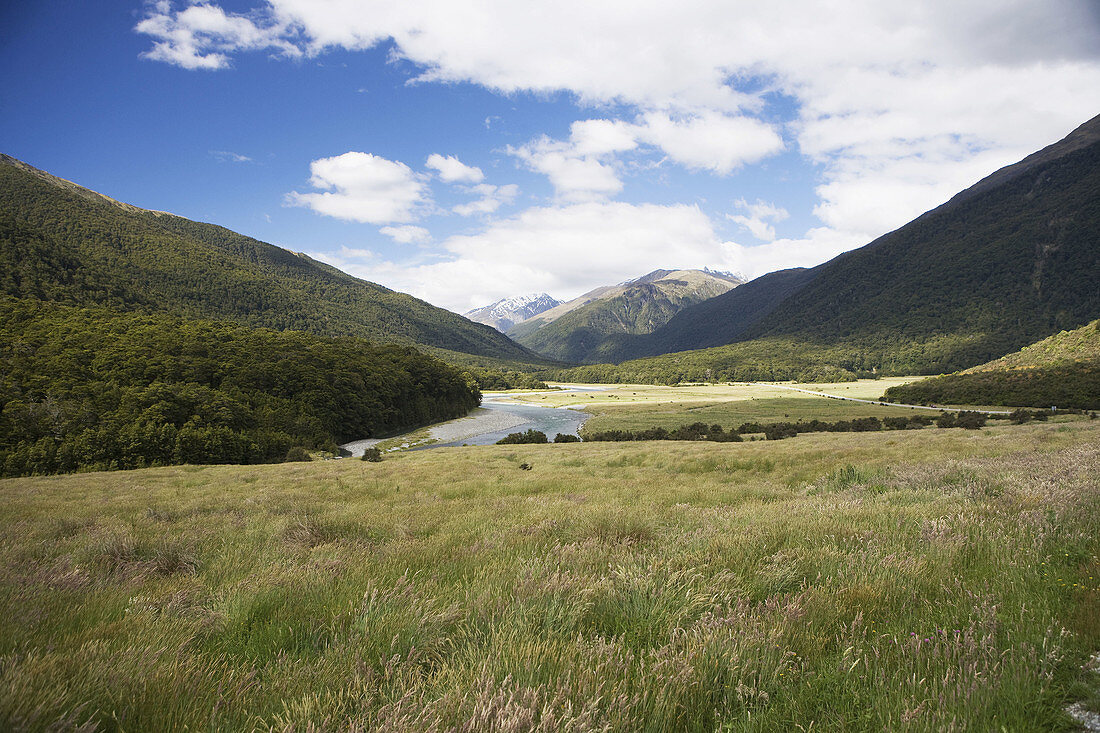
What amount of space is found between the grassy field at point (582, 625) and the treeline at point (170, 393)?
44752mm

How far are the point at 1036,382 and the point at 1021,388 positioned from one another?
162 centimetres

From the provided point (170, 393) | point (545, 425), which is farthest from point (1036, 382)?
point (170, 393)

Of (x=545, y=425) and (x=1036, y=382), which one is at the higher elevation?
(x=1036, y=382)

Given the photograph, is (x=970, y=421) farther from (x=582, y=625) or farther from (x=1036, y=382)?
(x=582, y=625)

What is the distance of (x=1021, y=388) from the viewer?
193ft

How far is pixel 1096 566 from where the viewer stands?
11.6ft

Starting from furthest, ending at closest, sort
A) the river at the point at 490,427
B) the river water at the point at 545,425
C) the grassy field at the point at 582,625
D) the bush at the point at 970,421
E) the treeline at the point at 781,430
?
the river water at the point at 545,425
the river at the point at 490,427
the treeline at the point at 781,430
the bush at the point at 970,421
the grassy field at the point at 582,625

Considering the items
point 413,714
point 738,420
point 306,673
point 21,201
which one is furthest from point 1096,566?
point 21,201

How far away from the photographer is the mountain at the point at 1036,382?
50.6m

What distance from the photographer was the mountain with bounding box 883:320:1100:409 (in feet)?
166

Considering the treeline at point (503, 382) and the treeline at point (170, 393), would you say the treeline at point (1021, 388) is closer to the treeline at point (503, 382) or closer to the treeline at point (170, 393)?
the treeline at point (170, 393)

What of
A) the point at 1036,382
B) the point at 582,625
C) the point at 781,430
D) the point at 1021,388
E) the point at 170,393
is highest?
the point at 582,625

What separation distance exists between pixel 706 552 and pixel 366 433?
73.8m

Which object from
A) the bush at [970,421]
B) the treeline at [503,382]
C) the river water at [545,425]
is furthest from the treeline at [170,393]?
the treeline at [503,382]
